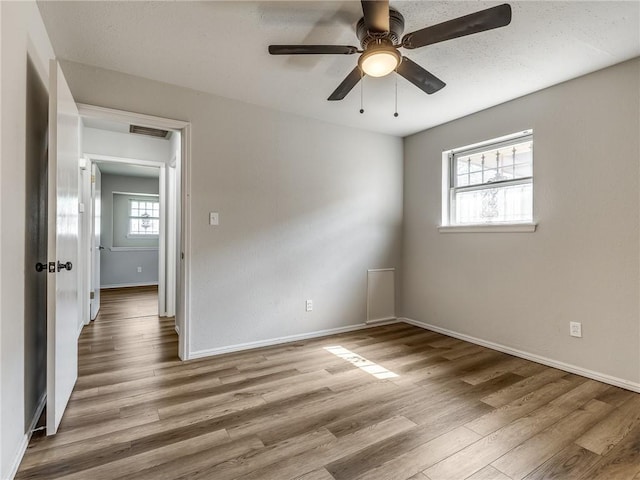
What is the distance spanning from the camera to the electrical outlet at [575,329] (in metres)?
2.57

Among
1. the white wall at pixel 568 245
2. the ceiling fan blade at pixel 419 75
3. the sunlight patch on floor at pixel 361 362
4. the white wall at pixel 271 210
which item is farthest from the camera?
the white wall at pixel 271 210

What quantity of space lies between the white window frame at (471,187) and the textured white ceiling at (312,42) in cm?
40

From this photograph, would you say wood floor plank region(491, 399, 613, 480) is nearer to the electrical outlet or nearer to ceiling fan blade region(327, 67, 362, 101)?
the electrical outlet

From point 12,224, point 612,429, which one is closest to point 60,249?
point 12,224

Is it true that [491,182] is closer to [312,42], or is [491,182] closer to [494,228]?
[494,228]

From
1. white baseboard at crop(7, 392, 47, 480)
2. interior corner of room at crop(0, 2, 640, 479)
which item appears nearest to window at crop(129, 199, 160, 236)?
interior corner of room at crop(0, 2, 640, 479)

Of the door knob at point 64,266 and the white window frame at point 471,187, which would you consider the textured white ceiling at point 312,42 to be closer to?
the white window frame at point 471,187

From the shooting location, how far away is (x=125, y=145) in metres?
4.22

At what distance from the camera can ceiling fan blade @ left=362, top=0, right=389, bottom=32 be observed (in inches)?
58.1

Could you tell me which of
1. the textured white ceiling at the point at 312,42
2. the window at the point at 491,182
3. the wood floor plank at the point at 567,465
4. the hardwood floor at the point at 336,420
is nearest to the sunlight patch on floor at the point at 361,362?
the hardwood floor at the point at 336,420

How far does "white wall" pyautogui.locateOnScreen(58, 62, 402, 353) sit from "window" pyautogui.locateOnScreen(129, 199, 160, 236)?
4.92 m

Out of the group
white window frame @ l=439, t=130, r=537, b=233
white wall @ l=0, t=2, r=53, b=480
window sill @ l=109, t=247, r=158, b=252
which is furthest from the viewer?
window sill @ l=109, t=247, r=158, b=252

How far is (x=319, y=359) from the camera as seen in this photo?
2852 mm

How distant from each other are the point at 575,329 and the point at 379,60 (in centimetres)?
258
